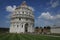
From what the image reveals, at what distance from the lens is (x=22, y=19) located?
31391mm

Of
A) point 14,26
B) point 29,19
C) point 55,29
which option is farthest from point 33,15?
point 55,29

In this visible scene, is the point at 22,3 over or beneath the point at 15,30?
over

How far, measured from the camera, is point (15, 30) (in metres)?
31.3

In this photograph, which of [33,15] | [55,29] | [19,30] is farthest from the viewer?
[33,15]

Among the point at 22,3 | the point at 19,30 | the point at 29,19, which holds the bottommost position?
the point at 19,30

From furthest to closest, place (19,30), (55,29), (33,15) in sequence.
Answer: (33,15) → (19,30) → (55,29)

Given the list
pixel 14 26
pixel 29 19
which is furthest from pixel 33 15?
pixel 14 26

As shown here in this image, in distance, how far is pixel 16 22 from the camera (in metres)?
31.7

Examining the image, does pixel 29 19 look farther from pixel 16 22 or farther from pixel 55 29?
pixel 55 29

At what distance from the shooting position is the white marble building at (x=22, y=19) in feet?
102

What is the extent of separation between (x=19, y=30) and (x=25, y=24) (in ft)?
5.93

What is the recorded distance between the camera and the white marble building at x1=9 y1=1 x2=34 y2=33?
31.2 metres

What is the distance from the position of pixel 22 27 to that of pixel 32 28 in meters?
2.48

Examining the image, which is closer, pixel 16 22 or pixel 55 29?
pixel 55 29
